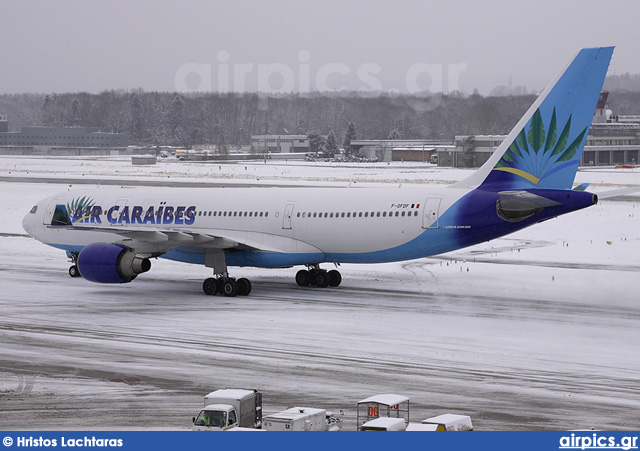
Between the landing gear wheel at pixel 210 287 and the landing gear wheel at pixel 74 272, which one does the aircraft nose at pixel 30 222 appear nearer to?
the landing gear wheel at pixel 74 272

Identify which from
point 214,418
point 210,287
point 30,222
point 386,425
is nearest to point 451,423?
point 386,425

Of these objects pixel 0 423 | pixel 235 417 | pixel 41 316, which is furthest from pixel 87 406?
pixel 41 316

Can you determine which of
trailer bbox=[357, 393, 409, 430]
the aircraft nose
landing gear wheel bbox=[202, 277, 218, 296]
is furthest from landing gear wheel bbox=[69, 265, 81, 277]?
trailer bbox=[357, 393, 409, 430]

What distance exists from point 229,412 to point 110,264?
56.3 ft

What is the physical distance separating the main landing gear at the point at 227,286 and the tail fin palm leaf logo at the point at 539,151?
941 centimetres

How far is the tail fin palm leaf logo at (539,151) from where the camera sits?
94.4ft

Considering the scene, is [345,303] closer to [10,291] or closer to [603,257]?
[10,291]

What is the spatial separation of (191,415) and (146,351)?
623 centimetres

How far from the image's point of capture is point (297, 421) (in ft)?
44.4

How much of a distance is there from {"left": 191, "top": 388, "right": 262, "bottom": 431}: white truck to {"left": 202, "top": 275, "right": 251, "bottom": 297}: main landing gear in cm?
1615

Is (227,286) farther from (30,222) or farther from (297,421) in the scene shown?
(297,421)

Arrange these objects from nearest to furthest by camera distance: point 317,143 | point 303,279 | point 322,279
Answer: point 322,279, point 303,279, point 317,143

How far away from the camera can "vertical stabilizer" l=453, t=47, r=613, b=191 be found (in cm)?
2823

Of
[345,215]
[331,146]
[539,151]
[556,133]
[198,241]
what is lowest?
[198,241]
